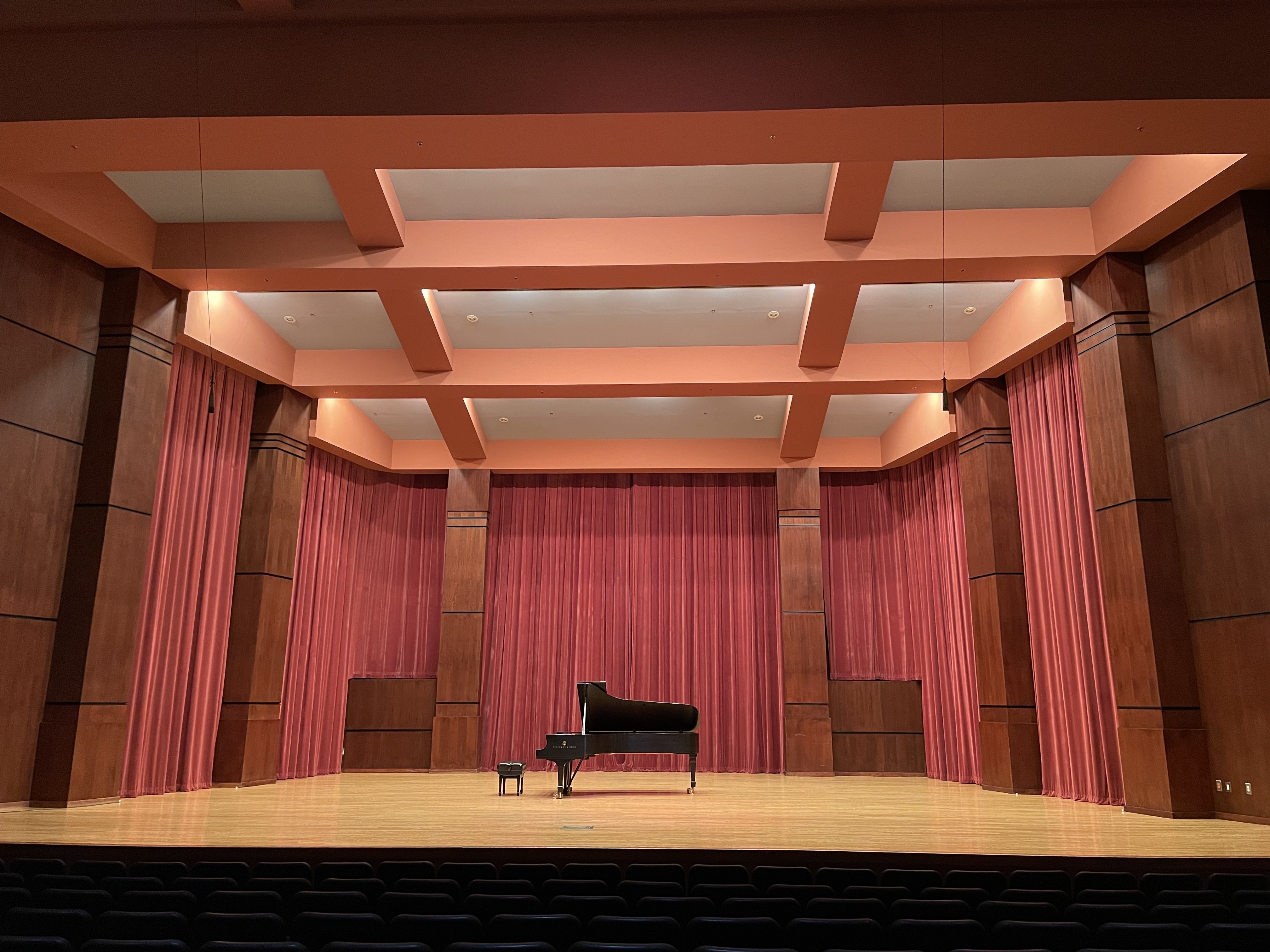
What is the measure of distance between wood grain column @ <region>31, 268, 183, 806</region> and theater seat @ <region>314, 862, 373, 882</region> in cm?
521

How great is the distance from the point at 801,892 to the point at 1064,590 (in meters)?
7.55

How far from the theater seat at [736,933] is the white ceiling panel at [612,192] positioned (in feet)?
22.3

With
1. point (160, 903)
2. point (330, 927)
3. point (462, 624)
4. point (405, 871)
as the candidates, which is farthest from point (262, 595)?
point (330, 927)

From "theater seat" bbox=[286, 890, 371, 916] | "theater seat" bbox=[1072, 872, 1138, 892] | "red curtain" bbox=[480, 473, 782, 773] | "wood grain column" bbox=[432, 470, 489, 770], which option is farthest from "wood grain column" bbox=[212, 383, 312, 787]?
"theater seat" bbox=[1072, 872, 1138, 892]

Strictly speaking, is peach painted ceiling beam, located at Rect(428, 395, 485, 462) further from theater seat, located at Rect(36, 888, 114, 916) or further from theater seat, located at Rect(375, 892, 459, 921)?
theater seat, located at Rect(375, 892, 459, 921)

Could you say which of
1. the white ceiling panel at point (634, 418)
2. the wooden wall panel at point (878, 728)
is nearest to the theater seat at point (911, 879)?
the white ceiling panel at point (634, 418)

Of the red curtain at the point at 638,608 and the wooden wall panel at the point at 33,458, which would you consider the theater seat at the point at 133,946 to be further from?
the red curtain at the point at 638,608

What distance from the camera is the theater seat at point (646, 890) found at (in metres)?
3.57

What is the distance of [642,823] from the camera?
7148mm

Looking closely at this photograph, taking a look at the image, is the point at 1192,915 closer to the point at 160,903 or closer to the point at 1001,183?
the point at 160,903

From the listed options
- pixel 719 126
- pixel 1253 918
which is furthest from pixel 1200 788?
pixel 719 126

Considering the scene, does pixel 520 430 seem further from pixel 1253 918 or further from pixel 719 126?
pixel 1253 918

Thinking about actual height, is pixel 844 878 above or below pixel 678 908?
below

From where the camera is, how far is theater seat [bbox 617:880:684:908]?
3.57m
